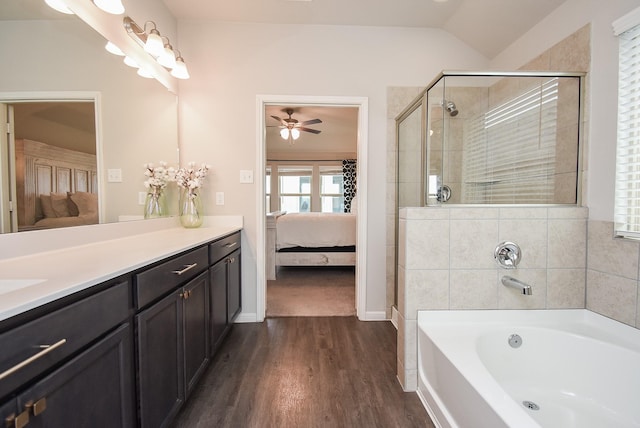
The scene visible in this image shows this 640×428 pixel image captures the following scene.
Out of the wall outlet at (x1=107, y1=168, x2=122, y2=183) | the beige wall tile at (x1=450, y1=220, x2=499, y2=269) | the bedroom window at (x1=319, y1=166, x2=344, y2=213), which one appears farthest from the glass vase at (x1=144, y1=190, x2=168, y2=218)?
the bedroom window at (x1=319, y1=166, x2=344, y2=213)

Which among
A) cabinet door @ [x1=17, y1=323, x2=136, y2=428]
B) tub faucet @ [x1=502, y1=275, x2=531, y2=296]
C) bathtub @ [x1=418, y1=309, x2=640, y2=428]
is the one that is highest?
tub faucet @ [x1=502, y1=275, x2=531, y2=296]

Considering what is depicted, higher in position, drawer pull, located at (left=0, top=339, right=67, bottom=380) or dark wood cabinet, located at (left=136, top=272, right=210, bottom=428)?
drawer pull, located at (left=0, top=339, right=67, bottom=380)

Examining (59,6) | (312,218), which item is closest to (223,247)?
(59,6)

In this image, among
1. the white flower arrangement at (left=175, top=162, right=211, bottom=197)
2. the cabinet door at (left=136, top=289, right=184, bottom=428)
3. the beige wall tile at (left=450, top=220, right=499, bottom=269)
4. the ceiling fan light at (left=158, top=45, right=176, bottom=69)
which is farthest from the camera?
the white flower arrangement at (left=175, top=162, right=211, bottom=197)

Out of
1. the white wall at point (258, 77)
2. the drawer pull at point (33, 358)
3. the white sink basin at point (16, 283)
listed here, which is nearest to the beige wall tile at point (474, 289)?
the white wall at point (258, 77)

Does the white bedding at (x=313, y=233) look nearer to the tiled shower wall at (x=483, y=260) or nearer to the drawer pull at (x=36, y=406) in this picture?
the tiled shower wall at (x=483, y=260)

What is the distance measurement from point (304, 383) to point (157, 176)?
1.75 m

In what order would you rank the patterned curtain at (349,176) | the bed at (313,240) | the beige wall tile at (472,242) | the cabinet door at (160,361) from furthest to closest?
the patterned curtain at (349,176), the bed at (313,240), the beige wall tile at (472,242), the cabinet door at (160,361)

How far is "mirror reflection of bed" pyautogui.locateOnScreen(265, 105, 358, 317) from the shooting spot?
3.02 meters

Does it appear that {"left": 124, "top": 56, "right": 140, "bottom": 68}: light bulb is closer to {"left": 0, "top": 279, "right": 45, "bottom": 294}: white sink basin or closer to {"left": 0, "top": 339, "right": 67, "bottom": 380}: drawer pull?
{"left": 0, "top": 279, "right": 45, "bottom": 294}: white sink basin

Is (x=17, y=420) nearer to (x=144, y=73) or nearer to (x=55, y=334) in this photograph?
(x=55, y=334)

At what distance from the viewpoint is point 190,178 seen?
2.22 metres

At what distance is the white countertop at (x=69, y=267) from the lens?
0.64 m

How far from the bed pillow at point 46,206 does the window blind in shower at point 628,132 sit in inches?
107
